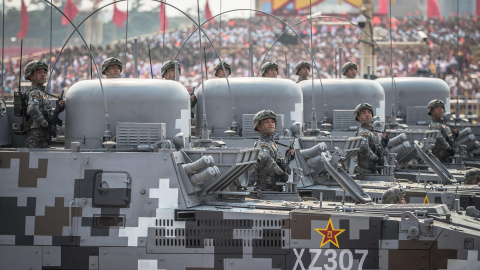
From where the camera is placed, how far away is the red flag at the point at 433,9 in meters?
58.7

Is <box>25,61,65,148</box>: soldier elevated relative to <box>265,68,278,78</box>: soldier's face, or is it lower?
lower

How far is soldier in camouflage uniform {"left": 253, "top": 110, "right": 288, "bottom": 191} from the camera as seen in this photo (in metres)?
18.3

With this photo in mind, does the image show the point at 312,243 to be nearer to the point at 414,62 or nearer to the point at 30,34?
the point at 30,34

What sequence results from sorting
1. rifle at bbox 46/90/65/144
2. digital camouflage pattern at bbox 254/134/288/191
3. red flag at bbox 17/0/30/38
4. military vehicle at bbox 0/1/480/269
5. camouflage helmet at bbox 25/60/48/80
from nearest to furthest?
military vehicle at bbox 0/1/480/269, rifle at bbox 46/90/65/144, digital camouflage pattern at bbox 254/134/288/191, camouflage helmet at bbox 25/60/48/80, red flag at bbox 17/0/30/38

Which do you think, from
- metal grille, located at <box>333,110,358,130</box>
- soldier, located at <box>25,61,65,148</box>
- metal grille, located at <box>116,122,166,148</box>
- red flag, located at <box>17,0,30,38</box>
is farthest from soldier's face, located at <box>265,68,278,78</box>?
red flag, located at <box>17,0,30,38</box>

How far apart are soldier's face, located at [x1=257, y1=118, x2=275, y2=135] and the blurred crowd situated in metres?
Answer: 22.1

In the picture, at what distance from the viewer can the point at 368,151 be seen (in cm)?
2256

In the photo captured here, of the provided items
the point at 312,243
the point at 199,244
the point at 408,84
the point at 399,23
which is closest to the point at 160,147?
the point at 199,244

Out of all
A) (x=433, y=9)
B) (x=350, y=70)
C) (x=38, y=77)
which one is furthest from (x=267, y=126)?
(x=433, y=9)

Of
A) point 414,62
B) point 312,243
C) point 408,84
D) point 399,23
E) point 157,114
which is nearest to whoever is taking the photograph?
point 312,243

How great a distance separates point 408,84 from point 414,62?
20.4m

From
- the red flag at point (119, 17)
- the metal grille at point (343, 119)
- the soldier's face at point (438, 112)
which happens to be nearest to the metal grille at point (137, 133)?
the metal grille at point (343, 119)

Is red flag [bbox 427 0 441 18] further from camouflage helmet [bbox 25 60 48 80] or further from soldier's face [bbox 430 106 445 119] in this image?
camouflage helmet [bbox 25 60 48 80]

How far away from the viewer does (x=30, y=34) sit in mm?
39125
